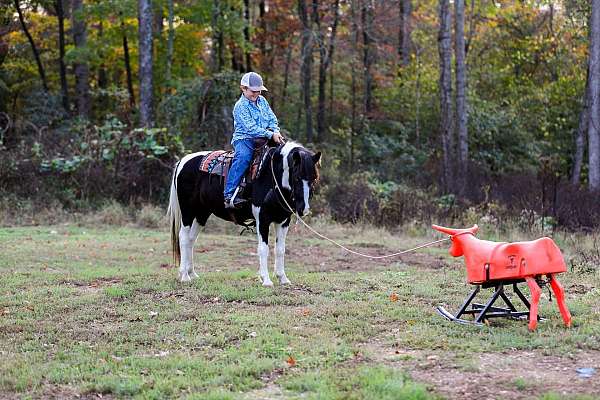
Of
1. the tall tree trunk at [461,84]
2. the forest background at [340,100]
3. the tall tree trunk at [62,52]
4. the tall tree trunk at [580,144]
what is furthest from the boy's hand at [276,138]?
the tall tree trunk at [62,52]

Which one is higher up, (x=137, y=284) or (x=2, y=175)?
(x=2, y=175)

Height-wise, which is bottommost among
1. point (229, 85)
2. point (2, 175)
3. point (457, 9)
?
point (2, 175)

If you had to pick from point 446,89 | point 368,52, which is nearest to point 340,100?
point 368,52

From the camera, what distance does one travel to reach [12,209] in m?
17.4

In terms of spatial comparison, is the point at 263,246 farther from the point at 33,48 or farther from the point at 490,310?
the point at 33,48

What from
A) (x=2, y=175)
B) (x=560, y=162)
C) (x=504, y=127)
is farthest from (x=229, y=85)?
(x=560, y=162)

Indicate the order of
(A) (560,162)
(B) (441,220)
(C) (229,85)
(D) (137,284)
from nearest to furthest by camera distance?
(D) (137,284)
(B) (441,220)
(C) (229,85)
(A) (560,162)

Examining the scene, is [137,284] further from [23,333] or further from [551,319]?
[551,319]

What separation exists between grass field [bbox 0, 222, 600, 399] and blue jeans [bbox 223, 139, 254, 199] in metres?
1.30

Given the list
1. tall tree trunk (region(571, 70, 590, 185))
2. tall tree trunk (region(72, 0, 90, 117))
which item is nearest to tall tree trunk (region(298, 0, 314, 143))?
tall tree trunk (region(72, 0, 90, 117))

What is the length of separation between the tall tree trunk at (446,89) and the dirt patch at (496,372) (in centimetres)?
1370

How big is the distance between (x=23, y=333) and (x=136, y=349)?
134 cm

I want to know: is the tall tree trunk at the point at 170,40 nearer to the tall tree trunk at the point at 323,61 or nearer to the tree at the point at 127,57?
the tree at the point at 127,57

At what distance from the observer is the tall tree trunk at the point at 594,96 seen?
1988cm
